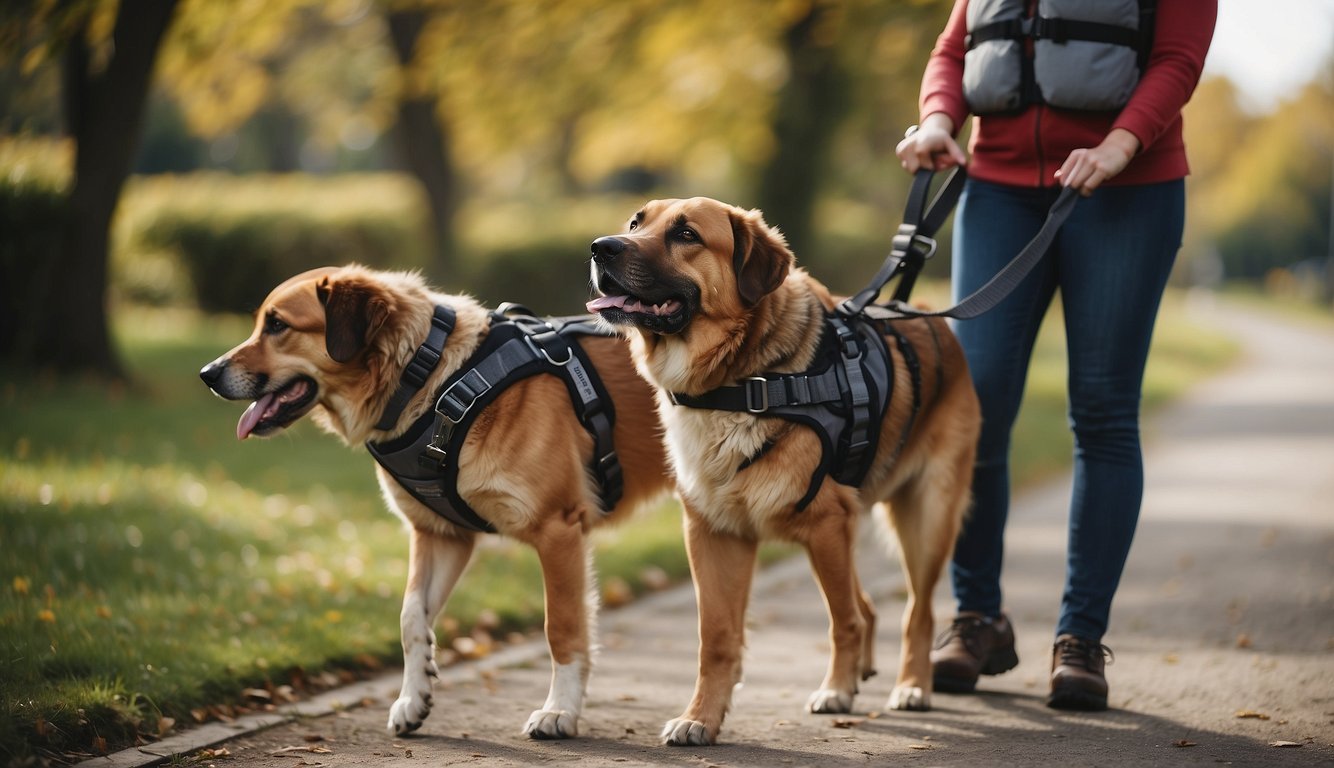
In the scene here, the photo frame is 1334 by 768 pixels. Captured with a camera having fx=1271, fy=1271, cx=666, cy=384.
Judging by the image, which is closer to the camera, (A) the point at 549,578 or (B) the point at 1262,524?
(A) the point at 549,578

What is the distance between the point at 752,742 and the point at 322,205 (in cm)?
1849

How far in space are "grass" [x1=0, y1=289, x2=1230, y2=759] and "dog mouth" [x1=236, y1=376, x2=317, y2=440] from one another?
3.06 ft

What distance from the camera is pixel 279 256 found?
791 inches

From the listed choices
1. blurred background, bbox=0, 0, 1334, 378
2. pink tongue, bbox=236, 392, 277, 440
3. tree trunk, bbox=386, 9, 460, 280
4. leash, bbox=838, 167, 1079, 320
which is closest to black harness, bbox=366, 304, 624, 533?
pink tongue, bbox=236, 392, 277, 440

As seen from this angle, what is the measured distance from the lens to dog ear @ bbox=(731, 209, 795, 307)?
12.4 feet

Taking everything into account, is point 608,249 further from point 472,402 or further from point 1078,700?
point 1078,700

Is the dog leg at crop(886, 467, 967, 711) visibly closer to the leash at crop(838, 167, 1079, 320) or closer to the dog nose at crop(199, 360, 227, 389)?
the leash at crop(838, 167, 1079, 320)

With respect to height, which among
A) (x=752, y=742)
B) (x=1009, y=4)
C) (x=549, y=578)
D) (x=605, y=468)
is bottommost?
(x=752, y=742)

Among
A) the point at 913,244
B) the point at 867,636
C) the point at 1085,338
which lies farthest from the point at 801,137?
the point at 1085,338

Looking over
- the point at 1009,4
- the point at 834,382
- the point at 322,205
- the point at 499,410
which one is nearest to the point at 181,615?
the point at 499,410

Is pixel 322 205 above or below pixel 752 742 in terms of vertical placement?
above

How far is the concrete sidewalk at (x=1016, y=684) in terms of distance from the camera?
3.70m

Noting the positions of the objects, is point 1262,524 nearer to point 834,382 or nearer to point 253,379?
point 834,382

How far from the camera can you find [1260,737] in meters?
3.71
